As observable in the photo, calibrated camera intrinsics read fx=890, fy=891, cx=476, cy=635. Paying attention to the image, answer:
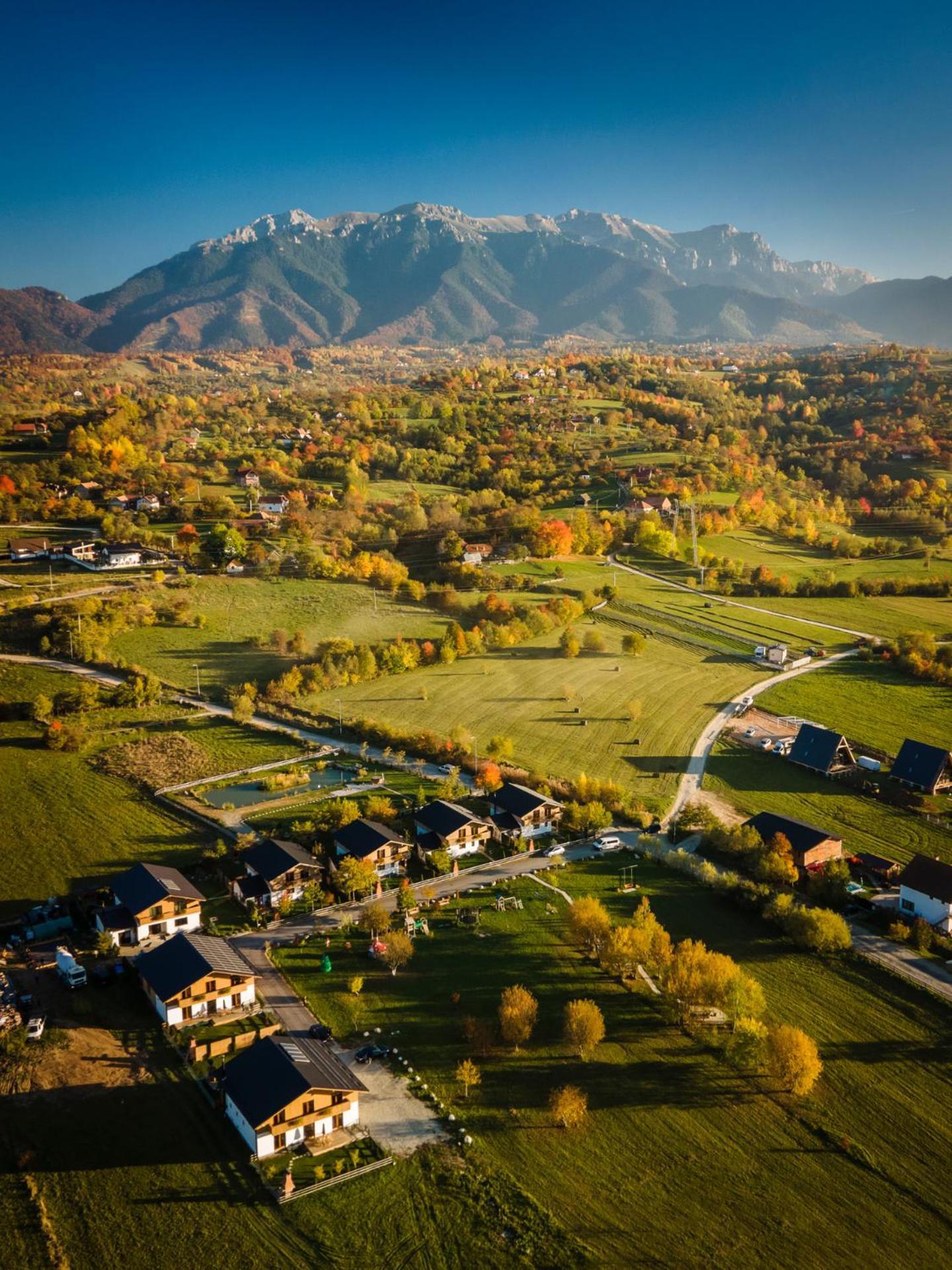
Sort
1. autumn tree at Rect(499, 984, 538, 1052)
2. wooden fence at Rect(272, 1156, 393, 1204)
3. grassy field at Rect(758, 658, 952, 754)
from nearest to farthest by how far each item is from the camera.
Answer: wooden fence at Rect(272, 1156, 393, 1204), autumn tree at Rect(499, 984, 538, 1052), grassy field at Rect(758, 658, 952, 754)

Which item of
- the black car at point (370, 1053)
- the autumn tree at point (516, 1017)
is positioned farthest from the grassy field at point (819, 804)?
the black car at point (370, 1053)

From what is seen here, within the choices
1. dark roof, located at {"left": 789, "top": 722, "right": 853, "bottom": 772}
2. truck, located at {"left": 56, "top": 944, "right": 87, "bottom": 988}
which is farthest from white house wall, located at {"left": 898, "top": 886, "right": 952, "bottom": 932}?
truck, located at {"left": 56, "top": 944, "right": 87, "bottom": 988}

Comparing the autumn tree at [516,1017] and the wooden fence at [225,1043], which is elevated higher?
the autumn tree at [516,1017]

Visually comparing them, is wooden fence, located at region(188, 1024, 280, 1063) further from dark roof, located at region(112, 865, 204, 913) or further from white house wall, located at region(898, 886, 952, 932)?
white house wall, located at region(898, 886, 952, 932)

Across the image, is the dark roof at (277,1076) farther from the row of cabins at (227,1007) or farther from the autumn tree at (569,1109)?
the autumn tree at (569,1109)

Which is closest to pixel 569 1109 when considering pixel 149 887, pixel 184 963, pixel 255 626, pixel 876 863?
pixel 184 963

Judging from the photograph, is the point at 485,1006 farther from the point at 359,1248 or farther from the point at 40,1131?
the point at 40,1131

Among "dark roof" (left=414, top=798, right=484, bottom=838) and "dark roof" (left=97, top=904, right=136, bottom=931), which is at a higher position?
"dark roof" (left=414, top=798, right=484, bottom=838)
